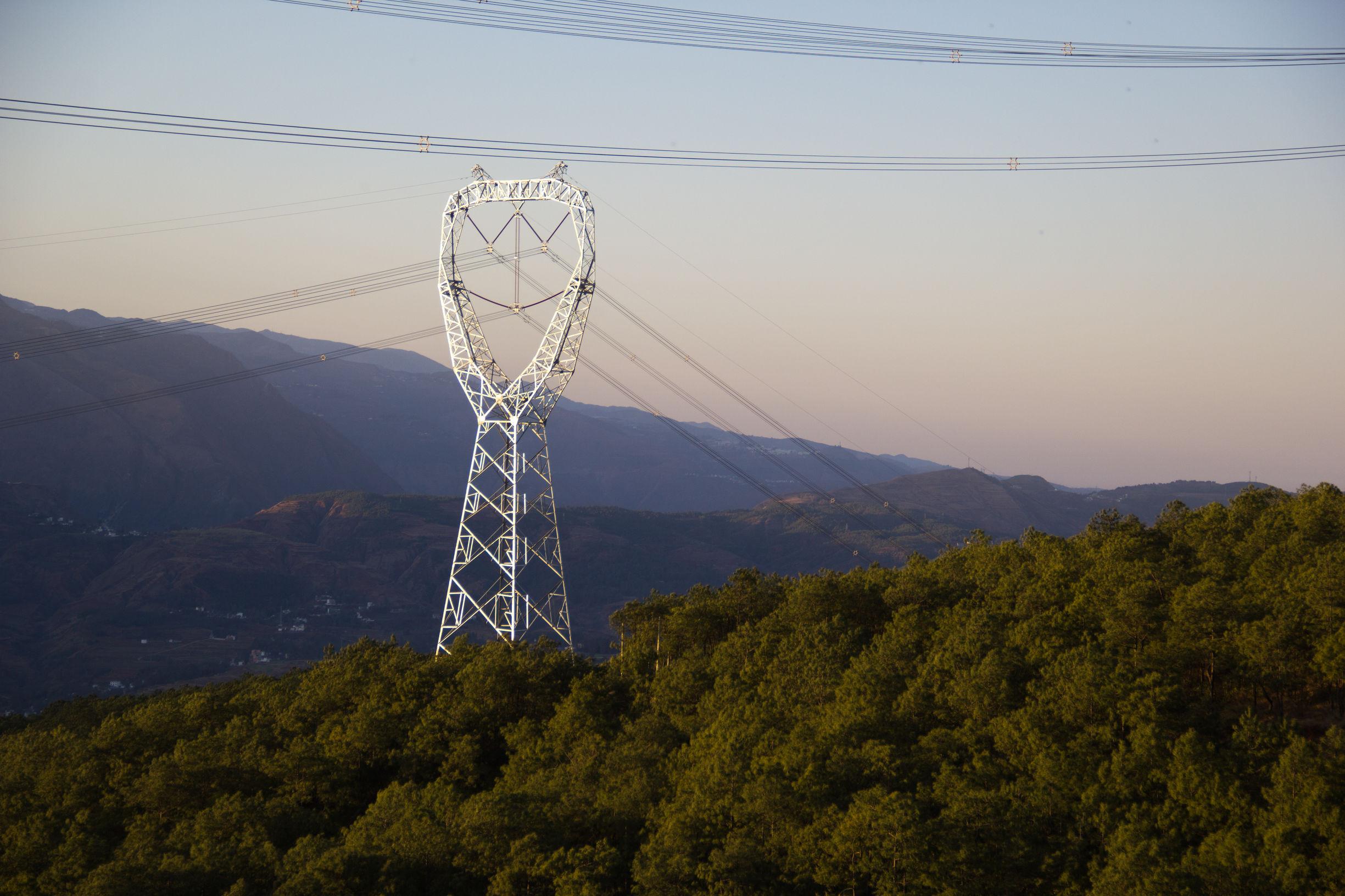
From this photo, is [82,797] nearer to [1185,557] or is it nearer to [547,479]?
[547,479]

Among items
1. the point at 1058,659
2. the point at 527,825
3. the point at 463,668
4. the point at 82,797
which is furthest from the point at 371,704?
the point at 1058,659

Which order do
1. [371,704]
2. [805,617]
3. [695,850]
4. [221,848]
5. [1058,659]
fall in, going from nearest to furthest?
1. [695,850]
2. [221,848]
3. [1058,659]
4. [371,704]
5. [805,617]

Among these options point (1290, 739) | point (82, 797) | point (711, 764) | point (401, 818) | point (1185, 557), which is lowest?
point (82, 797)

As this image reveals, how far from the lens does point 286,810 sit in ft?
143

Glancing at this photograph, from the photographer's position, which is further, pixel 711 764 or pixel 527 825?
pixel 711 764

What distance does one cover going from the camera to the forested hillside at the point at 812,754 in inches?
1334

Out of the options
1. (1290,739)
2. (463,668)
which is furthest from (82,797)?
(1290,739)

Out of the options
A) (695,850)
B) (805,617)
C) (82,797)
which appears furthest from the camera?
(805,617)

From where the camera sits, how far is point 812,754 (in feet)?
127

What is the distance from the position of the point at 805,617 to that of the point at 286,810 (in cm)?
2689

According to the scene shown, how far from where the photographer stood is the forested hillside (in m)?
33.9

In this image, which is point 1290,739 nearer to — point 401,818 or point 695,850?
point 695,850

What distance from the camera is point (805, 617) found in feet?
186

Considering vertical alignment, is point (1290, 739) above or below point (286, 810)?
above
